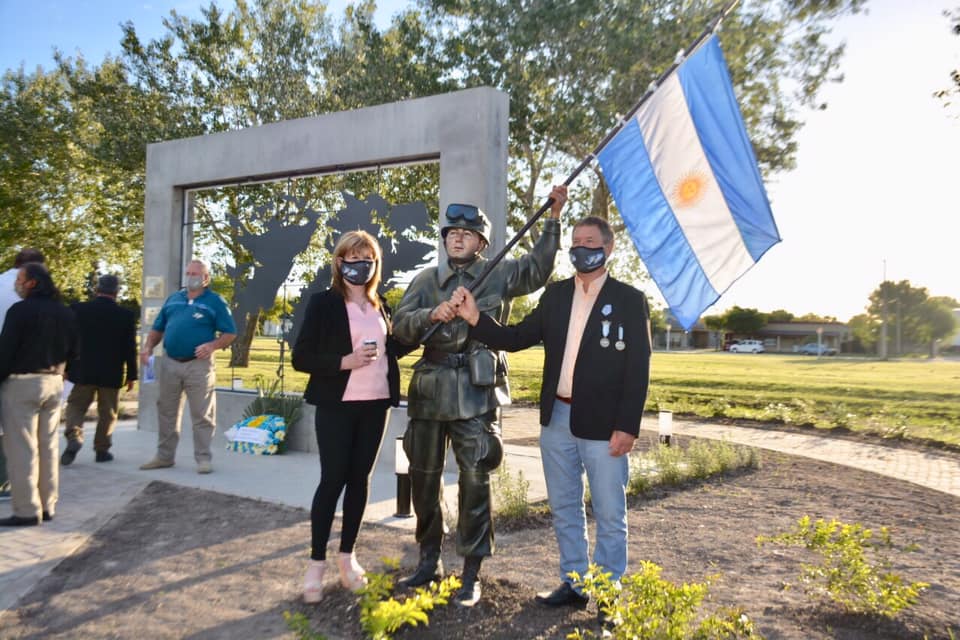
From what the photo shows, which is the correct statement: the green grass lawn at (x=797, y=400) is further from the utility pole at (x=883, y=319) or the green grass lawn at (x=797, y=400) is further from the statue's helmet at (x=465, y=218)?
the utility pole at (x=883, y=319)

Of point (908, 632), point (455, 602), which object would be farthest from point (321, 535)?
point (908, 632)

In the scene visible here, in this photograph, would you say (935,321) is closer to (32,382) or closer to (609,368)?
(609,368)

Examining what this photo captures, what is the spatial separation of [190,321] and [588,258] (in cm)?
479

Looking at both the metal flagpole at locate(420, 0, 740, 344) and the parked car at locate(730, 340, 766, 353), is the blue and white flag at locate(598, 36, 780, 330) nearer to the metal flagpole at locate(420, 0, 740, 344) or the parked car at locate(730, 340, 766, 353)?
the metal flagpole at locate(420, 0, 740, 344)

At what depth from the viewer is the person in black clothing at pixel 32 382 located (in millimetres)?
5250

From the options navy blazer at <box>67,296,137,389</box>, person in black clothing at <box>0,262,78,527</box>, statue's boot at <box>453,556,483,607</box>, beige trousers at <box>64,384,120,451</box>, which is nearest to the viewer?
statue's boot at <box>453,556,483,607</box>

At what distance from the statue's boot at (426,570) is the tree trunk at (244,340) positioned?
5.41m

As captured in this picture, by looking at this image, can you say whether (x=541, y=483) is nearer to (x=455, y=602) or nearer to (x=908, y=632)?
(x=455, y=602)

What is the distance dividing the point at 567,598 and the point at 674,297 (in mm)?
1782

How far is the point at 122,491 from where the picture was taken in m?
6.56

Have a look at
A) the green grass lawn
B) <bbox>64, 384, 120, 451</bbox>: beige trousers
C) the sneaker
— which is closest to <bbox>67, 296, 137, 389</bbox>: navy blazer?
<bbox>64, 384, 120, 451</bbox>: beige trousers

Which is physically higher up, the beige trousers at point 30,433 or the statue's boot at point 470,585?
the beige trousers at point 30,433

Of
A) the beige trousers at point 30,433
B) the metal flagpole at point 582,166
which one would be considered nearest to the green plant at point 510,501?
the metal flagpole at point 582,166

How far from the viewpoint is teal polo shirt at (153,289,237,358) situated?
23.5 ft
